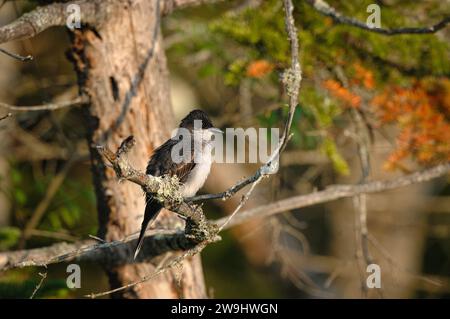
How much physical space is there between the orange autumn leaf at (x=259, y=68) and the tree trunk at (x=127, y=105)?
910 millimetres

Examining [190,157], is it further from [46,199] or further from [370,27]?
[46,199]

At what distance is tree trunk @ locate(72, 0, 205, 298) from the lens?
14.1ft

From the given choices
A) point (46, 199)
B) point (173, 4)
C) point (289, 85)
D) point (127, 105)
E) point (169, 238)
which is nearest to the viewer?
point (289, 85)

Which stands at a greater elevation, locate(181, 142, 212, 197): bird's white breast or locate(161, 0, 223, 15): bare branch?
locate(161, 0, 223, 15): bare branch

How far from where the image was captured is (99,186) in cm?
459

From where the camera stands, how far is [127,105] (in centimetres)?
439

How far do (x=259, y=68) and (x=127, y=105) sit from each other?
4.38 feet

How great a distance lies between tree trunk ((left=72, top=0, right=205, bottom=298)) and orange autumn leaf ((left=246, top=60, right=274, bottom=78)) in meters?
0.91

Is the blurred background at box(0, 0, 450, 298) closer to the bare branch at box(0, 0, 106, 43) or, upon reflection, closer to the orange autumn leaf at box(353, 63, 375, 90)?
the orange autumn leaf at box(353, 63, 375, 90)

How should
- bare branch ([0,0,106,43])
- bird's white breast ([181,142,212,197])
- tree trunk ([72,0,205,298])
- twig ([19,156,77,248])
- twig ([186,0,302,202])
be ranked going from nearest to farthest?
twig ([186,0,302,202]) < bare branch ([0,0,106,43]) < tree trunk ([72,0,205,298]) < bird's white breast ([181,142,212,197]) < twig ([19,156,77,248])

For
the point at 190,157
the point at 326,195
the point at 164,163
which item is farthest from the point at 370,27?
the point at 164,163

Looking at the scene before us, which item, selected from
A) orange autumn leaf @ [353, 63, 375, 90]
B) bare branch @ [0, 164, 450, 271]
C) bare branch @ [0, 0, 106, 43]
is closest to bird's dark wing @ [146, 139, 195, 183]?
bare branch @ [0, 164, 450, 271]
